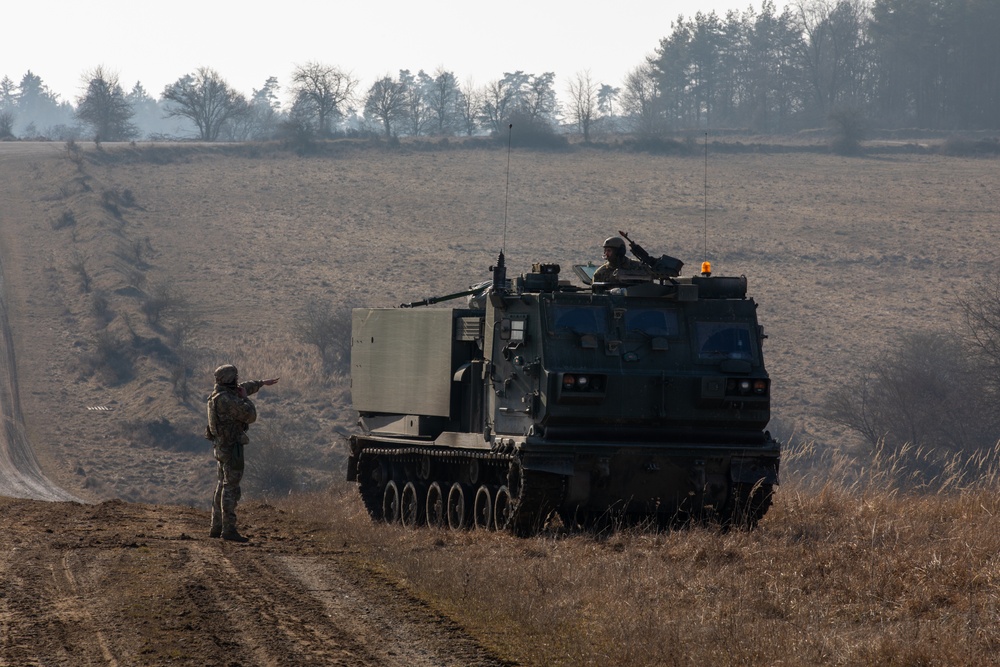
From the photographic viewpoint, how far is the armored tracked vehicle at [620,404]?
1346 centimetres

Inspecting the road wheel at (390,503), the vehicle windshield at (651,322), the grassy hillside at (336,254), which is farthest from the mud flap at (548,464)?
the grassy hillside at (336,254)

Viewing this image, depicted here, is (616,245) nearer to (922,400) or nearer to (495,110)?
(922,400)

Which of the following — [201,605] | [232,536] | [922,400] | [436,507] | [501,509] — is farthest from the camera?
[922,400]

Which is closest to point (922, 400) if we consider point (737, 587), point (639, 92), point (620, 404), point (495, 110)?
point (620, 404)

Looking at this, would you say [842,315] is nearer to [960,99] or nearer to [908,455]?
[908,455]

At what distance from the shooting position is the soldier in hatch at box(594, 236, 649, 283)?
15094 millimetres

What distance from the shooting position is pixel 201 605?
933cm

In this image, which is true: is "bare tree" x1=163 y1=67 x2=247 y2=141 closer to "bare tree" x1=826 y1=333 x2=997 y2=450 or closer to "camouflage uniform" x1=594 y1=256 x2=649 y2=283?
"bare tree" x1=826 y1=333 x2=997 y2=450

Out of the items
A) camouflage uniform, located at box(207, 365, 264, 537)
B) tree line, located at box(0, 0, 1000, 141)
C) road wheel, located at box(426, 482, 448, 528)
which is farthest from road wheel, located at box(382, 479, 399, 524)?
tree line, located at box(0, 0, 1000, 141)

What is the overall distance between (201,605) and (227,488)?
186 inches

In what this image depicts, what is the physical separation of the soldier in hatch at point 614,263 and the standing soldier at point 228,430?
403 centimetres

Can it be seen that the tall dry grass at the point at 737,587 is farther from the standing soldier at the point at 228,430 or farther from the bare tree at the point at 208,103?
the bare tree at the point at 208,103

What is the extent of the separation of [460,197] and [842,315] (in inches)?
920

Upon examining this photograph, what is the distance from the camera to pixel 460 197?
6362 centimetres
